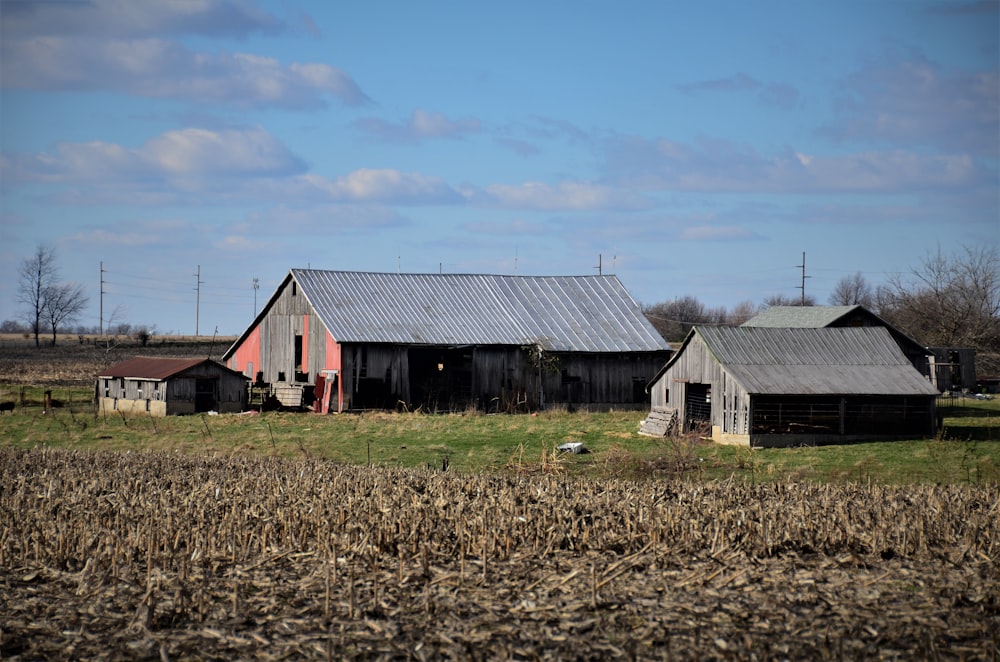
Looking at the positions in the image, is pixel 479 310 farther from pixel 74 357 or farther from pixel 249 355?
pixel 74 357

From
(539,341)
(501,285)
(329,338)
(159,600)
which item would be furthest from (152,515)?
(501,285)

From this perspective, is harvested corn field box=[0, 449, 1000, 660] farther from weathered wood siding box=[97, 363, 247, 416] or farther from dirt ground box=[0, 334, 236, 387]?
dirt ground box=[0, 334, 236, 387]

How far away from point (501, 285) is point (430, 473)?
30.6m

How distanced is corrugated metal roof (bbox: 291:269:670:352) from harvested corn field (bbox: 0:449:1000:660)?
24729mm

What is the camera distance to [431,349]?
46406 millimetres

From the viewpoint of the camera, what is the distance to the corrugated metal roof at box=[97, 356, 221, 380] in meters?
42.0

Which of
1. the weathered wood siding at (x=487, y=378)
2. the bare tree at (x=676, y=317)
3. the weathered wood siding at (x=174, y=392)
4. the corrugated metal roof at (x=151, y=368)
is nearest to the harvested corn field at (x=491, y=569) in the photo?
the weathered wood siding at (x=174, y=392)

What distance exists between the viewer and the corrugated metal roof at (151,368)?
1652 inches

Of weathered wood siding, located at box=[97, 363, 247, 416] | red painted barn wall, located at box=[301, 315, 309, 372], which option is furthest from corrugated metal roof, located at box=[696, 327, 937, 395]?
weathered wood siding, located at box=[97, 363, 247, 416]

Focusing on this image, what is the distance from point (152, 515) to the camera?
698 inches

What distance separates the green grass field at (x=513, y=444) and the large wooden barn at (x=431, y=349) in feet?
9.53

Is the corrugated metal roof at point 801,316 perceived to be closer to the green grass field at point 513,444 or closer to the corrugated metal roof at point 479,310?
the corrugated metal roof at point 479,310

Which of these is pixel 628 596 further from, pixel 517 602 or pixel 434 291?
pixel 434 291

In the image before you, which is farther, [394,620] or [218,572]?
[218,572]
